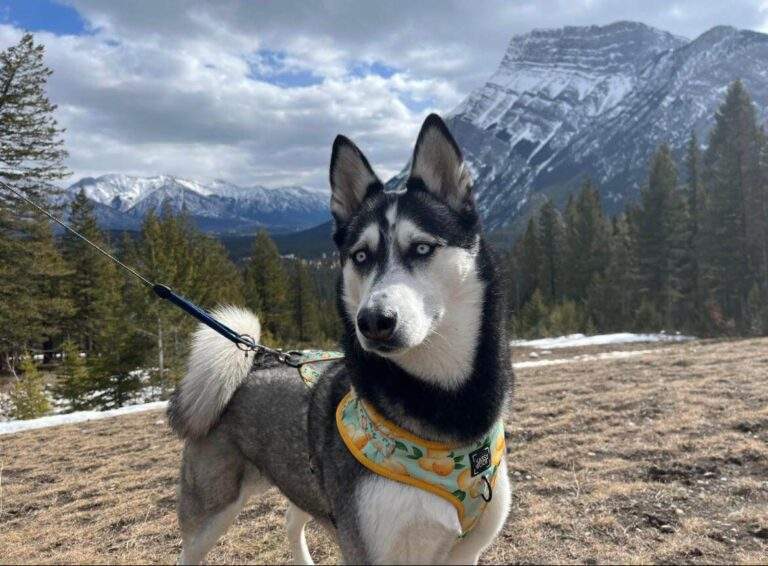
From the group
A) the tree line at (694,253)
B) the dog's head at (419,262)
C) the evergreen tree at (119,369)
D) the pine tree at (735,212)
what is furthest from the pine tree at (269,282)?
the dog's head at (419,262)

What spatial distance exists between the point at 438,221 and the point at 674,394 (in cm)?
823

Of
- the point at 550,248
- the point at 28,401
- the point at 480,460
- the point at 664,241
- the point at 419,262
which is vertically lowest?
the point at 28,401

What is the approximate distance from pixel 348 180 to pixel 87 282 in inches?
1710

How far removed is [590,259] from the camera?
56375 mm

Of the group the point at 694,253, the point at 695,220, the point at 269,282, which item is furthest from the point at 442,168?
the point at 695,220

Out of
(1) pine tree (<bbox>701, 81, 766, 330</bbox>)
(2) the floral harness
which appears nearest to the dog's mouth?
(2) the floral harness

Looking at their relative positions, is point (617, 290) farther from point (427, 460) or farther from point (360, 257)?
point (427, 460)

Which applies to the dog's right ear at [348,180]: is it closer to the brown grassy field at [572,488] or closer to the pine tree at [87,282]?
the brown grassy field at [572,488]

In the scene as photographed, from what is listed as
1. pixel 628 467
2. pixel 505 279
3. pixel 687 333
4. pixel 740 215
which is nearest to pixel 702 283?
pixel 740 215

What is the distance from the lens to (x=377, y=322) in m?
2.65

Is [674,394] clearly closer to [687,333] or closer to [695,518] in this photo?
[695,518]

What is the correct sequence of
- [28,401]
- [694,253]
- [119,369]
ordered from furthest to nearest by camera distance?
[694,253], [119,369], [28,401]

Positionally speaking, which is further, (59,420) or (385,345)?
(59,420)

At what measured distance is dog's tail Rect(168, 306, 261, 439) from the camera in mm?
4117
